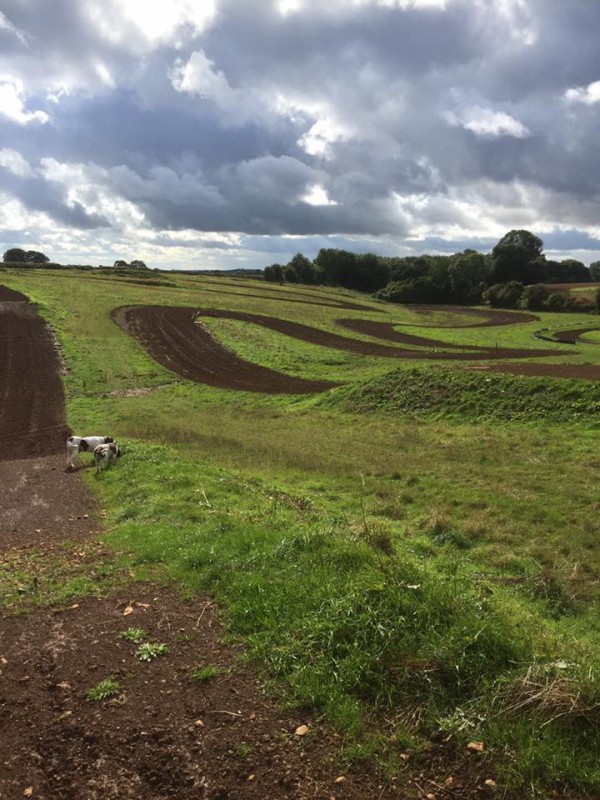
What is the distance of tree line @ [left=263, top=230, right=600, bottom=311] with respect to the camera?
109 m

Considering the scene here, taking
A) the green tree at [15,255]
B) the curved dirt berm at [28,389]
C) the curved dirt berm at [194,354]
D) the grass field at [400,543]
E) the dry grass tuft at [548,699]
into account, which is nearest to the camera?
the dry grass tuft at [548,699]

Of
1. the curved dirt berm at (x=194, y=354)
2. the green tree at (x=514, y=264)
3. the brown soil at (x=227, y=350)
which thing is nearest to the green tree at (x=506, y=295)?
the green tree at (x=514, y=264)

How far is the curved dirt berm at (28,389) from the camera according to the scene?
25.6m

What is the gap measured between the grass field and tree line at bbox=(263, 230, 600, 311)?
Result: 79.7 meters

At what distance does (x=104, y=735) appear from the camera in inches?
226

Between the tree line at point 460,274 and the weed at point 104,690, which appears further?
the tree line at point 460,274

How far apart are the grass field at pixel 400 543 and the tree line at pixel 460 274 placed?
79721 millimetres

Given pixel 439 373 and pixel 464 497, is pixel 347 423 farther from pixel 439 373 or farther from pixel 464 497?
pixel 464 497

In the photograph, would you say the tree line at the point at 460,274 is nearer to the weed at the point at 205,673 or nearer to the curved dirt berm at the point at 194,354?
the curved dirt berm at the point at 194,354

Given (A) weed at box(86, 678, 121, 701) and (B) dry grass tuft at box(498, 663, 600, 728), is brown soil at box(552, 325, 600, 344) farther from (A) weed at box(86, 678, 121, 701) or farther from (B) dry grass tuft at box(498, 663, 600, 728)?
(A) weed at box(86, 678, 121, 701)

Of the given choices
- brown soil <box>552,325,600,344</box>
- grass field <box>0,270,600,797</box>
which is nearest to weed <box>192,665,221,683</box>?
grass field <box>0,270,600,797</box>

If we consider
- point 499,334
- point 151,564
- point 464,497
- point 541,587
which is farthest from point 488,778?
point 499,334

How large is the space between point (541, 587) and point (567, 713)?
4969 millimetres

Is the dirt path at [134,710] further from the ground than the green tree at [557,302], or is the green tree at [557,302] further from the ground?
the green tree at [557,302]
